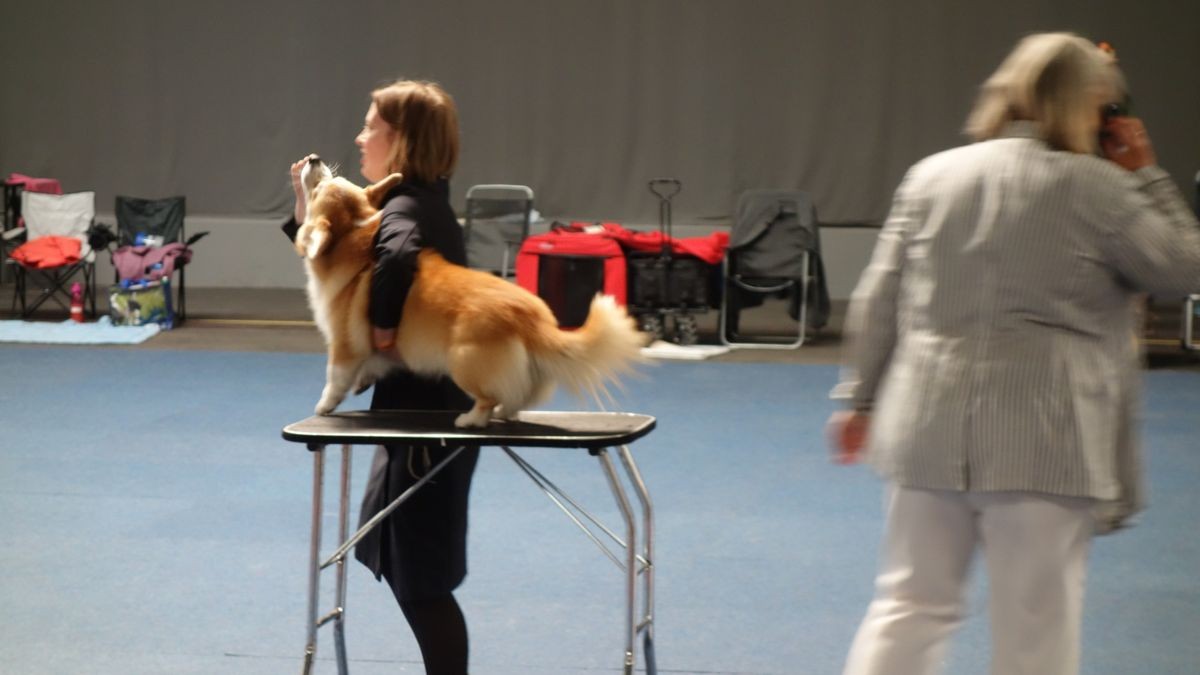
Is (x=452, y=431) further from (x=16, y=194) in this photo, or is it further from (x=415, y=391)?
(x=16, y=194)

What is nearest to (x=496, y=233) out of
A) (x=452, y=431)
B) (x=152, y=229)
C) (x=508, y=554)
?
(x=152, y=229)

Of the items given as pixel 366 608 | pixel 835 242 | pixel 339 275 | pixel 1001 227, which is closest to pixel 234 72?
pixel 835 242

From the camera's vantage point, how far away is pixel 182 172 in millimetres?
11633

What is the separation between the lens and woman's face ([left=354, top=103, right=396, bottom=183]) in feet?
8.32

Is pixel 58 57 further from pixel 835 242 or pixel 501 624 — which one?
pixel 501 624

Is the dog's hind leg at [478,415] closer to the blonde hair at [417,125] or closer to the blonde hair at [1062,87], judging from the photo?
the blonde hair at [417,125]

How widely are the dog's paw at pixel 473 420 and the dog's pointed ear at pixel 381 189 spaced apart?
0.46 metres

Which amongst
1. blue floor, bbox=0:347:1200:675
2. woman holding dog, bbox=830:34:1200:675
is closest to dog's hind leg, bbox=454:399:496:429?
woman holding dog, bbox=830:34:1200:675

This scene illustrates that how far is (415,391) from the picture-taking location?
2672 millimetres

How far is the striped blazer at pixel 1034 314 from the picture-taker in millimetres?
1954

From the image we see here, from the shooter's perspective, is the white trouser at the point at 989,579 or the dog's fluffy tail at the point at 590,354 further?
the dog's fluffy tail at the point at 590,354

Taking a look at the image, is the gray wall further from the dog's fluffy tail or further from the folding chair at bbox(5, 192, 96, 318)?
the dog's fluffy tail

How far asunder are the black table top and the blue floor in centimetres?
91

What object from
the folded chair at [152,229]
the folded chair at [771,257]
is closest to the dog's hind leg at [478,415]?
the folded chair at [771,257]
